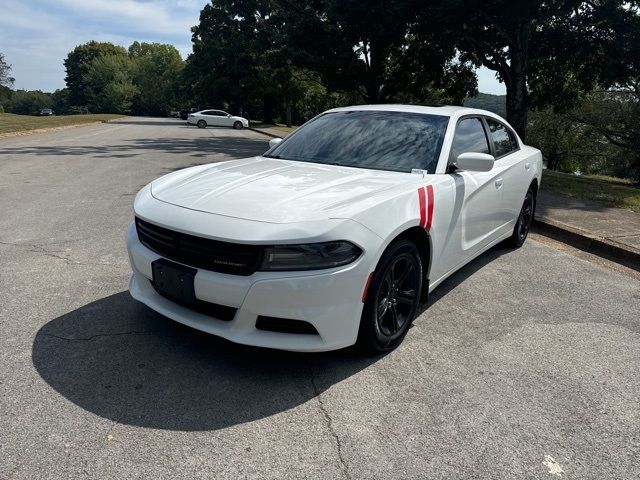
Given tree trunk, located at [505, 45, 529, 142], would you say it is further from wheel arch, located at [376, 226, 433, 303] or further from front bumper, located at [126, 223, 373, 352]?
front bumper, located at [126, 223, 373, 352]

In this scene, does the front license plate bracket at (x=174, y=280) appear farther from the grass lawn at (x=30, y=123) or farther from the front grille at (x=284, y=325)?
the grass lawn at (x=30, y=123)

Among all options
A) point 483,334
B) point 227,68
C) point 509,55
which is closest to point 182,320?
point 483,334

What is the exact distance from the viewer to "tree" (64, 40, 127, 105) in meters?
94.1

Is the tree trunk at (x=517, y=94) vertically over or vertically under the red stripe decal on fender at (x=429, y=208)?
over

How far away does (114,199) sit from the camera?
750 centimetres

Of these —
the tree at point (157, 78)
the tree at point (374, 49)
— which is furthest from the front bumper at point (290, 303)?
the tree at point (157, 78)

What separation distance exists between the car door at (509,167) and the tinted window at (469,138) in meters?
0.24

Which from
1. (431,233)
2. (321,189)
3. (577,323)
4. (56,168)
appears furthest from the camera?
(56,168)

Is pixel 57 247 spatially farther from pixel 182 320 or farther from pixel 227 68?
pixel 227 68

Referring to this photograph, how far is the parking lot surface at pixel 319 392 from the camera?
7.06 ft

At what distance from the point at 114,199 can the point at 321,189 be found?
17.9 ft

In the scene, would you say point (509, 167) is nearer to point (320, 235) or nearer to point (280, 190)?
point (280, 190)

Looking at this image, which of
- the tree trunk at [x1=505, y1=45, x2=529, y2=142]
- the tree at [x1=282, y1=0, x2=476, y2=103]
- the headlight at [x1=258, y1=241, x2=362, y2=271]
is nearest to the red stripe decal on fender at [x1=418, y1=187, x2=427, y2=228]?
the headlight at [x1=258, y1=241, x2=362, y2=271]

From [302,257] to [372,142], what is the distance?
1.70 meters
